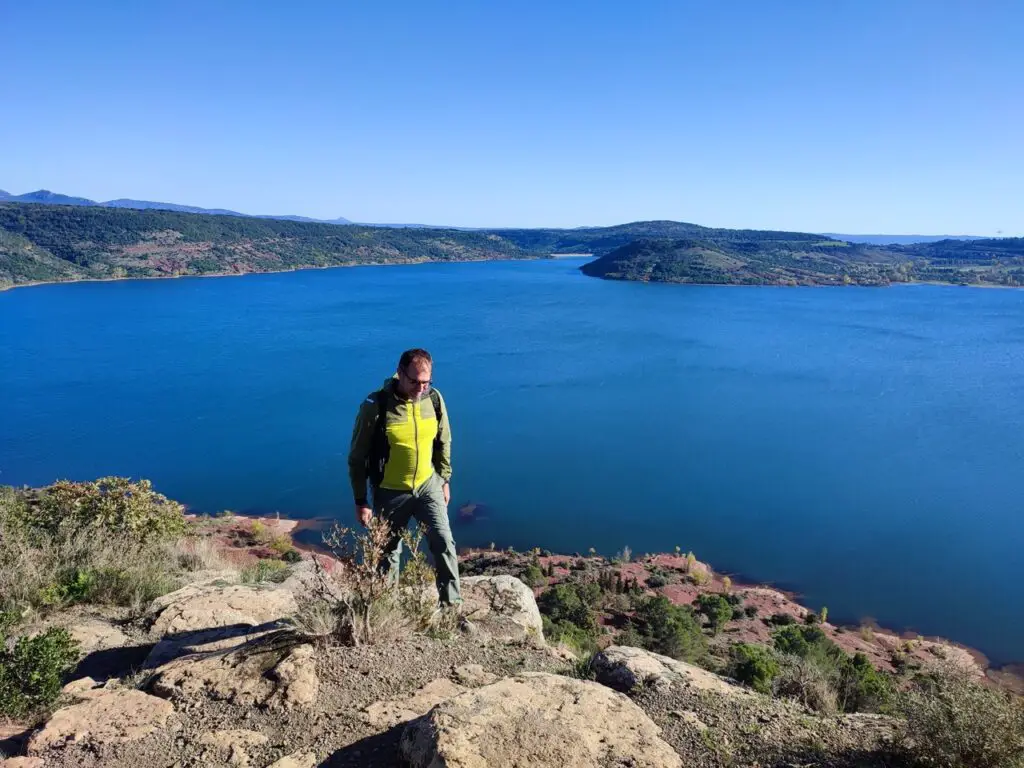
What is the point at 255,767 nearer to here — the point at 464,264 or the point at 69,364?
the point at 69,364

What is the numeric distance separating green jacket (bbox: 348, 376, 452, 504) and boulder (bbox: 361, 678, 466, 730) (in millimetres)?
1018

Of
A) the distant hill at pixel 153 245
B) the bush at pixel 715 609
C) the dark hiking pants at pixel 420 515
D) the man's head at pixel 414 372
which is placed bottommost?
the bush at pixel 715 609

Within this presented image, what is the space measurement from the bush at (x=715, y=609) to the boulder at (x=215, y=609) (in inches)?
425

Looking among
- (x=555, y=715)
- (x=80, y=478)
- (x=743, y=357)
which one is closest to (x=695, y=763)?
(x=555, y=715)

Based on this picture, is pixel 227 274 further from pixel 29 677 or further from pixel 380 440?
pixel 29 677

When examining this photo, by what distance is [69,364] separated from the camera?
135 ft

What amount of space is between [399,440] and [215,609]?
1871mm

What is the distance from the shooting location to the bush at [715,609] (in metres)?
12.7

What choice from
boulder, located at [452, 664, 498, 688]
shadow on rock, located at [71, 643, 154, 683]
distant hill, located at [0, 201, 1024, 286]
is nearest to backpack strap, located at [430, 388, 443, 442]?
boulder, located at [452, 664, 498, 688]

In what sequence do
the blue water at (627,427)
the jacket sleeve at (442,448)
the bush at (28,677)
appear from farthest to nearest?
1. the blue water at (627,427)
2. the jacket sleeve at (442,448)
3. the bush at (28,677)

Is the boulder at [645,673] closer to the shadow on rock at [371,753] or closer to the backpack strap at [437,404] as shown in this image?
the shadow on rock at [371,753]

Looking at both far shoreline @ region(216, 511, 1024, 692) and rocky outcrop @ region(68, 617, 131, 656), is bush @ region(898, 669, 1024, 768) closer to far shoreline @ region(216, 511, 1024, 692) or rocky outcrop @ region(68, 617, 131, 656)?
rocky outcrop @ region(68, 617, 131, 656)

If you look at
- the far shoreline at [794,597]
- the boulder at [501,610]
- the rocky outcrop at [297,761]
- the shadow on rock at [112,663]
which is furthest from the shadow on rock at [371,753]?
the far shoreline at [794,597]

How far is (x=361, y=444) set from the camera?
325 cm
